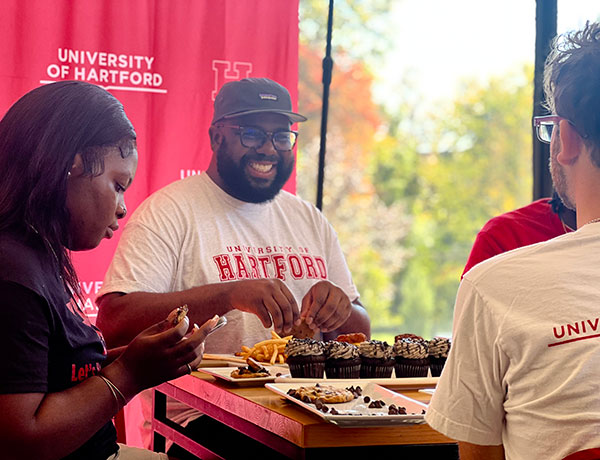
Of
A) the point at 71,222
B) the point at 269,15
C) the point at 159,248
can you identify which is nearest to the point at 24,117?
the point at 71,222

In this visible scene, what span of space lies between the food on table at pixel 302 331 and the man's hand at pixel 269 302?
0.05 metres

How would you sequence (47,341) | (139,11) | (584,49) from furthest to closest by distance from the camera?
(139,11) → (47,341) → (584,49)

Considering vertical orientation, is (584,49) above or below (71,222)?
above

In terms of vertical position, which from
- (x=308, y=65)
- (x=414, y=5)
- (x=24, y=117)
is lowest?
(x=24, y=117)

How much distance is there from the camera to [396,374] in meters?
2.13

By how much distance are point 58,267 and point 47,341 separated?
18cm

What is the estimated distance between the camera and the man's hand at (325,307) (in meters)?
2.57

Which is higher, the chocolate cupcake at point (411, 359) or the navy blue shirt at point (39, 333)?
the navy blue shirt at point (39, 333)

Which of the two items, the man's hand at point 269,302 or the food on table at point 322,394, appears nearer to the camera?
the food on table at point 322,394

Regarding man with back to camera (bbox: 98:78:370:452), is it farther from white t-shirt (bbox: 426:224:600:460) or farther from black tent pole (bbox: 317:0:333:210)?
white t-shirt (bbox: 426:224:600:460)

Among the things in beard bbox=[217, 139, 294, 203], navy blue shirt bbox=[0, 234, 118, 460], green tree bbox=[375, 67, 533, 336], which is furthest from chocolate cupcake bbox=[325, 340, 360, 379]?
green tree bbox=[375, 67, 533, 336]

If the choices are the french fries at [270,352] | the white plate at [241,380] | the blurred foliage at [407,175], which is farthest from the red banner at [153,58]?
the blurred foliage at [407,175]

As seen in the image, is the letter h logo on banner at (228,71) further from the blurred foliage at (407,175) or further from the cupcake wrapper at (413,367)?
the blurred foliage at (407,175)

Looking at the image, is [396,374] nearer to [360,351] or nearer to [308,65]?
[360,351]
